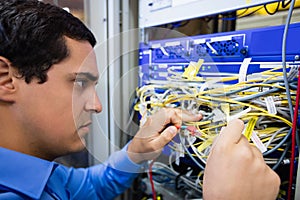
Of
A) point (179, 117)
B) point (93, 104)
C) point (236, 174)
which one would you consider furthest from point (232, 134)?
point (93, 104)

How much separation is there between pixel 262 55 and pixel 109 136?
701mm

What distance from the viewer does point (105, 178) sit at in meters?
1.05

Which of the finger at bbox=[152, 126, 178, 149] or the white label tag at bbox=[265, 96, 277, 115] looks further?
the finger at bbox=[152, 126, 178, 149]

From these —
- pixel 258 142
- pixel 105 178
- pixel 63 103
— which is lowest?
pixel 105 178

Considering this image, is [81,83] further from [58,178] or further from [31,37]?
[58,178]

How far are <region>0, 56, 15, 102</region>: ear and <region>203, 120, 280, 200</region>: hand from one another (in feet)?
1.82

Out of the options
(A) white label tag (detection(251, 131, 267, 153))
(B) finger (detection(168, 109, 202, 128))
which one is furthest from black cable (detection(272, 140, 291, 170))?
(B) finger (detection(168, 109, 202, 128))

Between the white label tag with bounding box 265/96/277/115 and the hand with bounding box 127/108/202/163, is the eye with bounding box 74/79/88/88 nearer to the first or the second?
the hand with bounding box 127/108/202/163

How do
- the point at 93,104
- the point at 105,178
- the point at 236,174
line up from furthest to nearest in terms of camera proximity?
1. the point at 105,178
2. the point at 93,104
3. the point at 236,174

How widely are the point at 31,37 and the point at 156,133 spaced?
51cm

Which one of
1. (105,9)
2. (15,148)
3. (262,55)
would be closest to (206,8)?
(262,55)

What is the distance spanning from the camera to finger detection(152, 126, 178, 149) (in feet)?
2.64

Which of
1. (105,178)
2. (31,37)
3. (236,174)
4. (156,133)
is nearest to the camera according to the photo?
(236,174)

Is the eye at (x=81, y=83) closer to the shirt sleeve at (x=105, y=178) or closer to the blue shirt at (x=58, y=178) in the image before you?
the blue shirt at (x=58, y=178)
